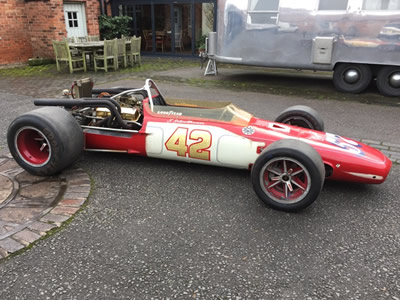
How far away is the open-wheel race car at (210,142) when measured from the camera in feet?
11.5

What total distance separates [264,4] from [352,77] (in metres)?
3.13

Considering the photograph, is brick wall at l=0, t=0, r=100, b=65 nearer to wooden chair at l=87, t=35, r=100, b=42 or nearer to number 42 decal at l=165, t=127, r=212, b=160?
wooden chair at l=87, t=35, r=100, b=42

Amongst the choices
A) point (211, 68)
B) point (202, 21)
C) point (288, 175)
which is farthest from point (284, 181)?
point (202, 21)

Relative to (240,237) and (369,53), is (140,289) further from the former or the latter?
(369,53)

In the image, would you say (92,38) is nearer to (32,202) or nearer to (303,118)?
(303,118)

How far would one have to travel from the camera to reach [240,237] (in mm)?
3166

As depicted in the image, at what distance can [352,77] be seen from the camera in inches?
368

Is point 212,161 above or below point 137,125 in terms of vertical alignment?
below

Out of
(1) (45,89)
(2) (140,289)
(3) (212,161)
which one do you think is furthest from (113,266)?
(1) (45,89)

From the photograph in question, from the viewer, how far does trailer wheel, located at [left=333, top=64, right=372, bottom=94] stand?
9219 millimetres

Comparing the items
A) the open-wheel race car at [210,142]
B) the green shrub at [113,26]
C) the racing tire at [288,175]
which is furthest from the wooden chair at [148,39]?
the racing tire at [288,175]

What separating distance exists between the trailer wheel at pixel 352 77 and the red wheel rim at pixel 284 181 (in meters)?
6.80

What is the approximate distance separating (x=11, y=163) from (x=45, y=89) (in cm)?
561

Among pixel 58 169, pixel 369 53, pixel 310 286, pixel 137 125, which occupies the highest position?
pixel 369 53
